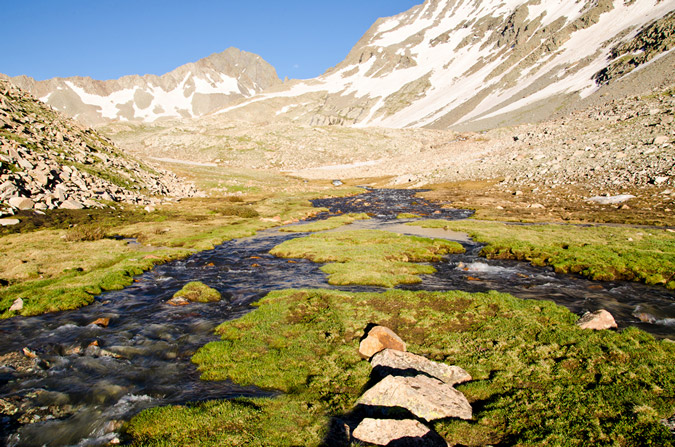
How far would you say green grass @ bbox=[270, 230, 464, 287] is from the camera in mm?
25406

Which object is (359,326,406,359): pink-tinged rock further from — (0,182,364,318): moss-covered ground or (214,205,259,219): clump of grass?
(214,205,259,219): clump of grass

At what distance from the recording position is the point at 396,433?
9609 mm

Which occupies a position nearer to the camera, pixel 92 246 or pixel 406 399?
pixel 406 399

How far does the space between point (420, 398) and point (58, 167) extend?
2333 inches

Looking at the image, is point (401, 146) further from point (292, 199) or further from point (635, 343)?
point (635, 343)

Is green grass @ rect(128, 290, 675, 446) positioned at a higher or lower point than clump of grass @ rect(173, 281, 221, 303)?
lower

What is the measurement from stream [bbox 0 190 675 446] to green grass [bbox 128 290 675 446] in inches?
55.8

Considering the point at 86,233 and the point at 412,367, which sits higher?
the point at 86,233

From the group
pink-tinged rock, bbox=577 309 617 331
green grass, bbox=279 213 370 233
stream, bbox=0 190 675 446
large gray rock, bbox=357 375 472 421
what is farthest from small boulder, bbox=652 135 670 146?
large gray rock, bbox=357 375 472 421

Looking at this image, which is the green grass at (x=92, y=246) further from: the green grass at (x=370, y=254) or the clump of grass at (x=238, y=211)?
the green grass at (x=370, y=254)

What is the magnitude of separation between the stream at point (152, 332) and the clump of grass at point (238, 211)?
23568mm

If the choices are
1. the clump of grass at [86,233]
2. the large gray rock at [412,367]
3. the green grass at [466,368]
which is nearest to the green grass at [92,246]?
the clump of grass at [86,233]

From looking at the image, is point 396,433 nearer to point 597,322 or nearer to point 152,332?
point 597,322

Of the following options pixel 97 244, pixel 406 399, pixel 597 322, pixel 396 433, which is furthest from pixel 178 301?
pixel 597 322
